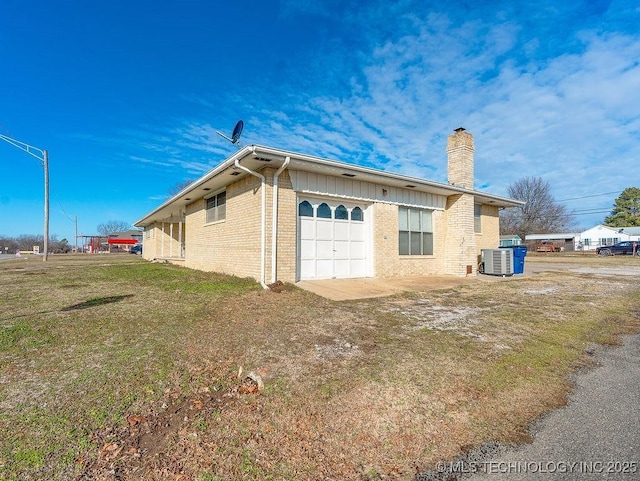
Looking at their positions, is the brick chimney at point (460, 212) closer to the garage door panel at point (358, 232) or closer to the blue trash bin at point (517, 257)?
the blue trash bin at point (517, 257)

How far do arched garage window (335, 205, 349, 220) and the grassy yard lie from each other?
4564 mm

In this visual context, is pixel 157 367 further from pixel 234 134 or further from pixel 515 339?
pixel 234 134

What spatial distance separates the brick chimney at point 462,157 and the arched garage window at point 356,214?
16.1ft

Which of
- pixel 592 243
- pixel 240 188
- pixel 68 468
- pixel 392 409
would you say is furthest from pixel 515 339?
pixel 592 243

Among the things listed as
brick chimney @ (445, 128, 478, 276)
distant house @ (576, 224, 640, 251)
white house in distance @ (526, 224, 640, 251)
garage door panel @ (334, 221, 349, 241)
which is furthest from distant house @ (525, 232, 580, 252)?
garage door panel @ (334, 221, 349, 241)

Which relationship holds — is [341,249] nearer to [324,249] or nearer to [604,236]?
[324,249]

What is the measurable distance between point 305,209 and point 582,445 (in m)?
8.02

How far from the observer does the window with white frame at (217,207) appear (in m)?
11.9

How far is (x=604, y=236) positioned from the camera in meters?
54.3

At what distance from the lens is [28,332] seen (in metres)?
4.60

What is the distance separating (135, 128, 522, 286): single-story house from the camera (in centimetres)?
873

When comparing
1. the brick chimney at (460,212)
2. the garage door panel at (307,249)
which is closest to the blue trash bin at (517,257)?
the brick chimney at (460,212)

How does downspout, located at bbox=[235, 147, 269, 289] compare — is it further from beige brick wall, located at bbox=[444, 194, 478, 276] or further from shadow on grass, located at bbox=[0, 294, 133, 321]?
beige brick wall, located at bbox=[444, 194, 478, 276]

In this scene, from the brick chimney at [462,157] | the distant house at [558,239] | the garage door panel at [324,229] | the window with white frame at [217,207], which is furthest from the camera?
the distant house at [558,239]
